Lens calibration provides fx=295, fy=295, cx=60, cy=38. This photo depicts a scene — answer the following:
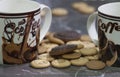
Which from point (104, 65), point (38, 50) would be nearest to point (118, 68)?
point (104, 65)

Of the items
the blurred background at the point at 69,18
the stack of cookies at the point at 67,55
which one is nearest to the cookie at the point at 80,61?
the stack of cookies at the point at 67,55

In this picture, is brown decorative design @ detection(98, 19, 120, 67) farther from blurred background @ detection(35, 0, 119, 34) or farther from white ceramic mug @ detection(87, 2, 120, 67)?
blurred background @ detection(35, 0, 119, 34)

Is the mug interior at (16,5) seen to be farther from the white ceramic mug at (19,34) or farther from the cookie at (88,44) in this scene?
the cookie at (88,44)

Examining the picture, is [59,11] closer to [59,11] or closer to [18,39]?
[59,11]

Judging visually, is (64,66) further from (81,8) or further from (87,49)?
(81,8)

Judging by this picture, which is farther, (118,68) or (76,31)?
(76,31)
